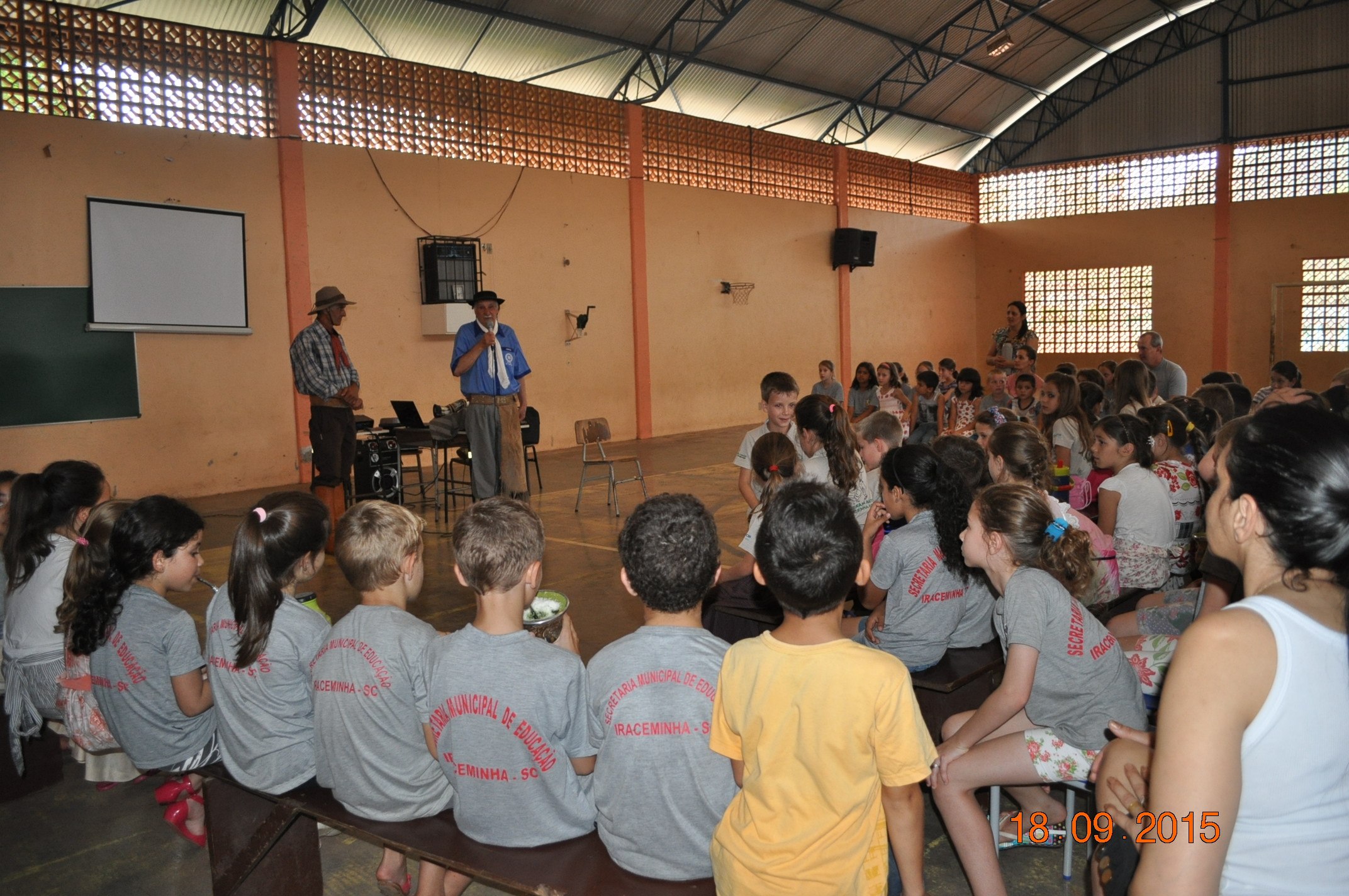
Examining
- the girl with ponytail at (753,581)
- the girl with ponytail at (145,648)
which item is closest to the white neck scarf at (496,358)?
the girl with ponytail at (753,581)

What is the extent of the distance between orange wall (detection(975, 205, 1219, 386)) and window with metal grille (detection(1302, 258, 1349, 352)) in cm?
126

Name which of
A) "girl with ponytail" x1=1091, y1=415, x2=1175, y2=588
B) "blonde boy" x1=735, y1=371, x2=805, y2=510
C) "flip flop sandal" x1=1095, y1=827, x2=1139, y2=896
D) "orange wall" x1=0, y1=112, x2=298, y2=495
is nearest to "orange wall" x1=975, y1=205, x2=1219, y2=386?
"orange wall" x1=0, y1=112, x2=298, y2=495

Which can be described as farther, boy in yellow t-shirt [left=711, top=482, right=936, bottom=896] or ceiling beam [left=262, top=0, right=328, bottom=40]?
ceiling beam [left=262, top=0, right=328, bottom=40]

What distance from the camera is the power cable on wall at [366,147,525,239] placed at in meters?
9.91

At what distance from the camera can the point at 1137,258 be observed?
17031 millimetres

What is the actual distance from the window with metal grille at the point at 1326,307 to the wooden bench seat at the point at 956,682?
15434mm

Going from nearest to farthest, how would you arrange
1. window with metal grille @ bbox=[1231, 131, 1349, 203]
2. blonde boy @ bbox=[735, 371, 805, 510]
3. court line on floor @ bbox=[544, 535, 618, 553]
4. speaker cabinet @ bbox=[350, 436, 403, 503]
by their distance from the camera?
blonde boy @ bbox=[735, 371, 805, 510], court line on floor @ bbox=[544, 535, 618, 553], speaker cabinet @ bbox=[350, 436, 403, 503], window with metal grille @ bbox=[1231, 131, 1349, 203]

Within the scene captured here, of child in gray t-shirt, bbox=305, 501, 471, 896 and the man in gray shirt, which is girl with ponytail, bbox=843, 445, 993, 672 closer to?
child in gray t-shirt, bbox=305, 501, 471, 896

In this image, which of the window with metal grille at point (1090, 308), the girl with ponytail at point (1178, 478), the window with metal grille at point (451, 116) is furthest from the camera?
the window with metal grille at point (1090, 308)

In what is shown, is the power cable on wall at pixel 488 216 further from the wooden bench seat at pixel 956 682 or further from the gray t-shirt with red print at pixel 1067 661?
the gray t-shirt with red print at pixel 1067 661

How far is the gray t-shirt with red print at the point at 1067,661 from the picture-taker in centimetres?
217

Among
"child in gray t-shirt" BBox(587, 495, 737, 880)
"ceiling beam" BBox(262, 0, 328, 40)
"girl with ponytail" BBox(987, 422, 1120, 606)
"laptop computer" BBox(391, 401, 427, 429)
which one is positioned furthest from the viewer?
"ceiling beam" BBox(262, 0, 328, 40)

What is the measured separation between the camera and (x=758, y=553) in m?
1.71

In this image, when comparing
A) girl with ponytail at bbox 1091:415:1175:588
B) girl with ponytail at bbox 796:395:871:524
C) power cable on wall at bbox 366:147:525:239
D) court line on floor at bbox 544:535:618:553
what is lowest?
court line on floor at bbox 544:535:618:553
